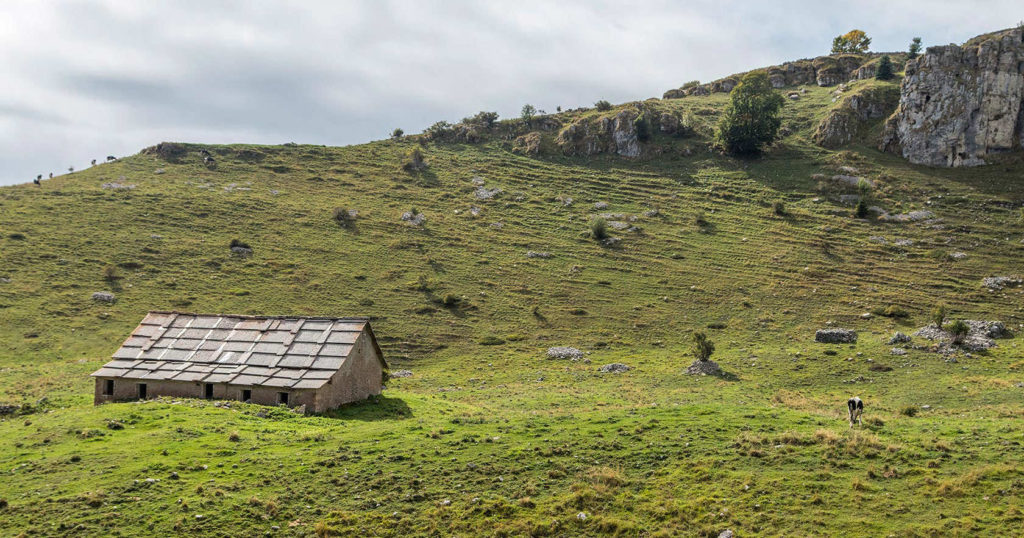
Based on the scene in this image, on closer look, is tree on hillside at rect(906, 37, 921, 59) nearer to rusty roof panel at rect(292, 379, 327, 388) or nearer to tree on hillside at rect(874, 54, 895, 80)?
tree on hillside at rect(874, 54, 895, 80)

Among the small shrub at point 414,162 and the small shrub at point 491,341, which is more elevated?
the small shrub at point 414,162

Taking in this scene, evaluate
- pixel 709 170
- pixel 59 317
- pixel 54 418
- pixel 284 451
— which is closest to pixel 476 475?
pixel 284 451

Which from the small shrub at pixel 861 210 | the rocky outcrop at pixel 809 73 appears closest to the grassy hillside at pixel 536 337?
the small shrub at pixel 861 210

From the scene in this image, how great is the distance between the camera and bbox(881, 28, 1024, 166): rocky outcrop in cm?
9556

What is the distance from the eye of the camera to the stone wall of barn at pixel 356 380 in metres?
37.9

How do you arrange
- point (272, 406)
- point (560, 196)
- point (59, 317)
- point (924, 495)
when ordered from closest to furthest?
point (924, 495) < point (272, 406) < point (59, 317) < point (560, 196)

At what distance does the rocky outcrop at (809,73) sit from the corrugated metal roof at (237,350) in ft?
415

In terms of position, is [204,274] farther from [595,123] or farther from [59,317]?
[595,123]

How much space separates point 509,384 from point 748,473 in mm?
28986

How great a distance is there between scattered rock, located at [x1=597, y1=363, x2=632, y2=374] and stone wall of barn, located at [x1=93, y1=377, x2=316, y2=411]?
25.8 metres

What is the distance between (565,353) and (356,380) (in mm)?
24246

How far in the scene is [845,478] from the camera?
75.4 ft

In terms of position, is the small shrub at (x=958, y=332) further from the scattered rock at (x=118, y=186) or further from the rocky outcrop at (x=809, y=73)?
the scattered rock at (x=118, y=186)

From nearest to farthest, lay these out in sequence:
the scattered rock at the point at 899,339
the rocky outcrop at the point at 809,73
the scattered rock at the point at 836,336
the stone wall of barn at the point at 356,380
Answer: the stone wall of barn at the point at 356,380 → the scattered rock at the point at 899,339 → the scattered rock at the point at 836,336 → the rocky outcrop at the point at 809,73
